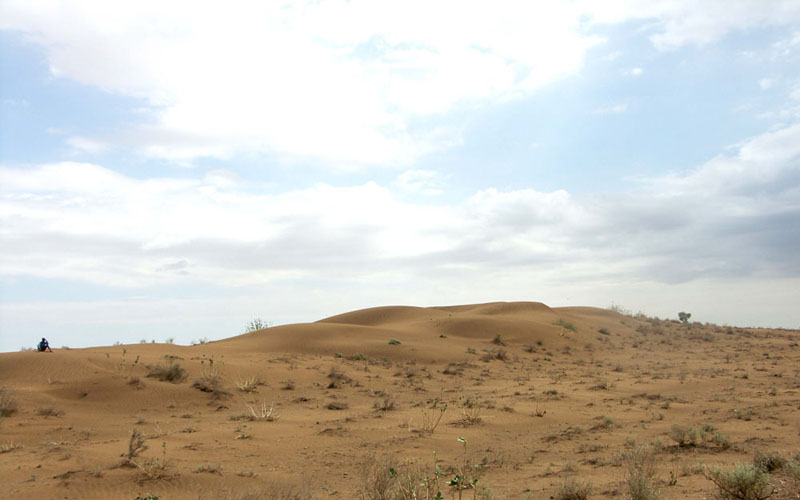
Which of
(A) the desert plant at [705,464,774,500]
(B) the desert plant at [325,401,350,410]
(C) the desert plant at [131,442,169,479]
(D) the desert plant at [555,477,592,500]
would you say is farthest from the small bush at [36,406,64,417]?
(A) the desert plant at [705,464,774,500]

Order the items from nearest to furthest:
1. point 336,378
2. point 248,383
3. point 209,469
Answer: point 209,469
point 248,383
point 336,378

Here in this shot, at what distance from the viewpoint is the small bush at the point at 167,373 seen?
62.1 feet

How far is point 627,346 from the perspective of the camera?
35.0 m

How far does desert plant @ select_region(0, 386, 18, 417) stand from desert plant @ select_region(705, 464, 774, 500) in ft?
52.5

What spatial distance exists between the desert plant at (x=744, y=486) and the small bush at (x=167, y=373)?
55.5 feet

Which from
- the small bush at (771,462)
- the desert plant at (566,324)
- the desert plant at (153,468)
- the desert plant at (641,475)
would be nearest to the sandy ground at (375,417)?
the desert plant at (153,468)

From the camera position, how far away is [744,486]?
643cm

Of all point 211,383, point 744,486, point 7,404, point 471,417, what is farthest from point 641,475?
point 7,404

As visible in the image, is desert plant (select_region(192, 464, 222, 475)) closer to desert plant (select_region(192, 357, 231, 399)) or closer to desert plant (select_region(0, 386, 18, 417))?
desert plant (select_region(0, 386, 18, 417))

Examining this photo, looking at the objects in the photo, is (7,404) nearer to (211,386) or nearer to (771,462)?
→ (211,386)

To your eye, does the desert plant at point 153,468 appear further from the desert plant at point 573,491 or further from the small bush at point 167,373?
A: the small bush at point 167,373

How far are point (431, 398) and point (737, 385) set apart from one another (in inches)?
417

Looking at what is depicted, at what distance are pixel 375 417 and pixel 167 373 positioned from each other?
28.6 ft

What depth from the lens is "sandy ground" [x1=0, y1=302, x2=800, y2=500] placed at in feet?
28.9
